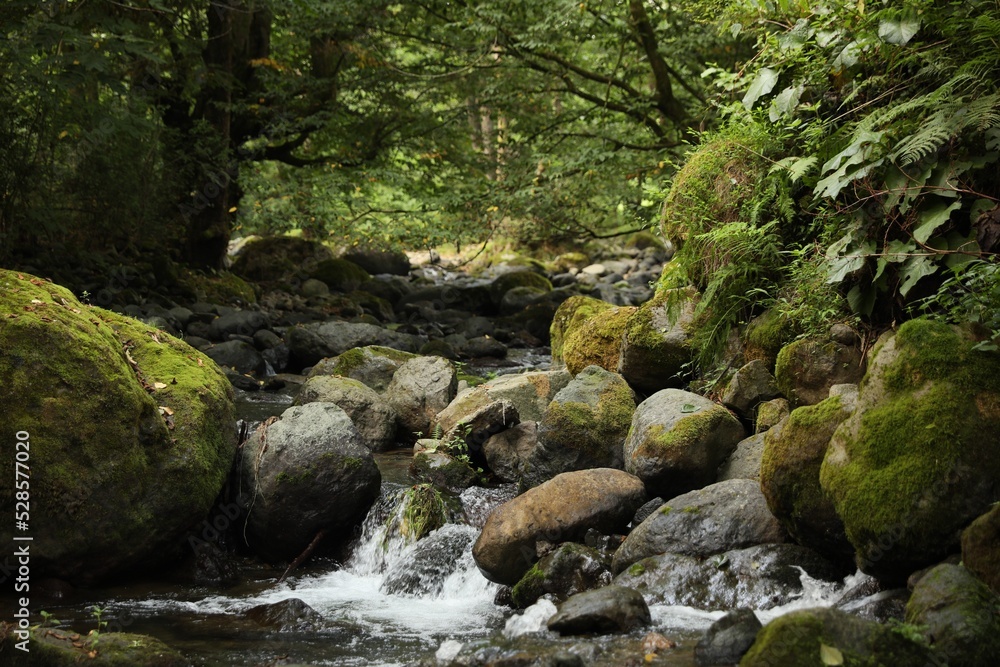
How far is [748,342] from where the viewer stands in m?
6.76

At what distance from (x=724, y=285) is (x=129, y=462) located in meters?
4.80

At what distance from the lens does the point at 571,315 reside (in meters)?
9.88

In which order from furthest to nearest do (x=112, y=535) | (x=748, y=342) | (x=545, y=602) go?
(x=748, y=342)
(x=112, y=535)
(x=545, y=602)

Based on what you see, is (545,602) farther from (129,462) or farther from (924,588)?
(129,462)

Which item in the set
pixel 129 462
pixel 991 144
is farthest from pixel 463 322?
pixel 991 144

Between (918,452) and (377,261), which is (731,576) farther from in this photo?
(377,261)

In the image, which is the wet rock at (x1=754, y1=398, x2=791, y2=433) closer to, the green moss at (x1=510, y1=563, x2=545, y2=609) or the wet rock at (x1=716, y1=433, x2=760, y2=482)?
the wet rock at (x1=716, y1=433, x2=760, y2=482)

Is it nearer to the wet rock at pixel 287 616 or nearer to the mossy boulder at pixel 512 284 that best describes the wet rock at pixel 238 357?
the wet rock at pixel 287 616

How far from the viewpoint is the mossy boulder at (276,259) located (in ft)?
62.1

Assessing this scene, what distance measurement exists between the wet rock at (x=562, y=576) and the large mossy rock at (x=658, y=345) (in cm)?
255

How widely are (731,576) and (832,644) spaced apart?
5.23 feet

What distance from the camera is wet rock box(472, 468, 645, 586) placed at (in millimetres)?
5551

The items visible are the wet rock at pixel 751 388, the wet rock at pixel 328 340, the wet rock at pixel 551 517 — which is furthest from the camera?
the wet rock at pixel 328 340

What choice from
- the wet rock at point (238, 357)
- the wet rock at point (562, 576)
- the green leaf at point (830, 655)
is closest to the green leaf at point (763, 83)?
the wet rock at point (562, 576)
